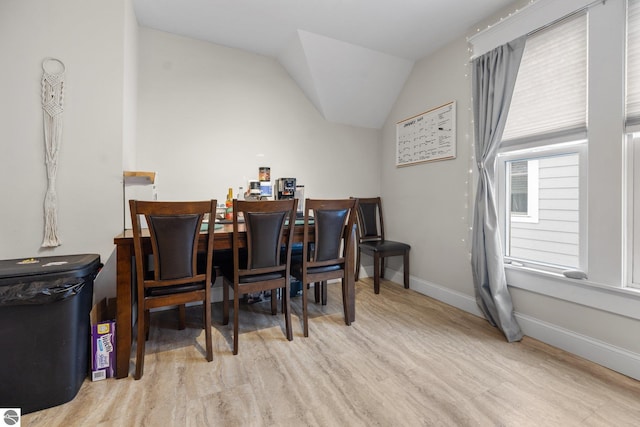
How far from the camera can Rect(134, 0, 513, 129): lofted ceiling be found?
230 centimetres

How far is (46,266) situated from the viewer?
1.44 m

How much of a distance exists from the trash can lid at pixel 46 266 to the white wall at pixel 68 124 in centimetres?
45

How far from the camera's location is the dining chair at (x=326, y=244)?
212 cm

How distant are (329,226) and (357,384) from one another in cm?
106

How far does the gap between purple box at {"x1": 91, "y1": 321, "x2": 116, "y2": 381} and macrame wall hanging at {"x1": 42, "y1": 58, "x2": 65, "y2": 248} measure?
0.75m

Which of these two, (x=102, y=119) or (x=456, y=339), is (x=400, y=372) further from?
(x=102, y=119)

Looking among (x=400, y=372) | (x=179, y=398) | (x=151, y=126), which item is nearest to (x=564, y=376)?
(x=400, y=372)

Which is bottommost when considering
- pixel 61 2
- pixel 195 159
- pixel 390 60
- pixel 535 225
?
pixel 535 225

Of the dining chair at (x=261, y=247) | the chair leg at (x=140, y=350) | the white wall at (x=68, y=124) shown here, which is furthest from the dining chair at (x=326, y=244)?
the white wall at (x=68, y=124)

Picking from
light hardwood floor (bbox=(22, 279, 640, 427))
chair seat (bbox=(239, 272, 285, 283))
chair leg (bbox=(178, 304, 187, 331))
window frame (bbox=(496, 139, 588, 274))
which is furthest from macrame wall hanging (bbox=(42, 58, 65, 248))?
window frame (bbox=(496, 139, 588, 274))

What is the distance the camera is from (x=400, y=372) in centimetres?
169

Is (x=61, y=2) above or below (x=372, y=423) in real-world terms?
above

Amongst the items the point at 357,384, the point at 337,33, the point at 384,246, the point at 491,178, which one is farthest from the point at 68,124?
the point at 491,178

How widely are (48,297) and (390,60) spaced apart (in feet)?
11.4
